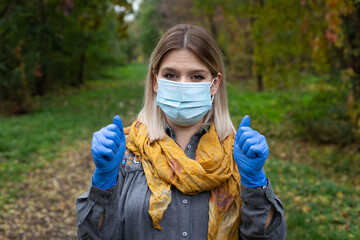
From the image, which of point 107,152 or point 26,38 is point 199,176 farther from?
point 26,38

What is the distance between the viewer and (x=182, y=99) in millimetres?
1946

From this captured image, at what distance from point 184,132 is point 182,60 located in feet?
1.40

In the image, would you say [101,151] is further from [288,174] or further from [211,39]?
[288,174]

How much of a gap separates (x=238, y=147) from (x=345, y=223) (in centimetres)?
342

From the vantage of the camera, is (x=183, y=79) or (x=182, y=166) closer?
(x=182, y=166)

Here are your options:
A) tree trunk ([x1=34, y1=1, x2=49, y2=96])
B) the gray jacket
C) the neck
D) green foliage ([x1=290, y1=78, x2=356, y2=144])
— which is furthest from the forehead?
tree trunk ([x1=34, y1=1, x2=49, y2=96])

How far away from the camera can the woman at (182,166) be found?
5.11ft

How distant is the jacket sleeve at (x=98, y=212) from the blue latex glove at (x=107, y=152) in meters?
0.04

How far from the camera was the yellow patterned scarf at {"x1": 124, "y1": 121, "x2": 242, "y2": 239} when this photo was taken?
1.68 meters

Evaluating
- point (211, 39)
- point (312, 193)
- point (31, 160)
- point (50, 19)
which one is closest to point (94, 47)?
point (50, 19)

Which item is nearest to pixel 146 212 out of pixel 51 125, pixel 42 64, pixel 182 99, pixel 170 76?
pixel 182 99

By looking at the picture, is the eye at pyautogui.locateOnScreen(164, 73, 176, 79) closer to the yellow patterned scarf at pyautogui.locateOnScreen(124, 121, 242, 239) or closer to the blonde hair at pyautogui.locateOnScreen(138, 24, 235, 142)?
the blonde hair at pyautogui.locateOnScreen(138, 24, 235, 142)

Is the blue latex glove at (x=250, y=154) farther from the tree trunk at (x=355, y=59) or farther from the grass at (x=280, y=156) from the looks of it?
the tree trunk at (x=355, y=59)

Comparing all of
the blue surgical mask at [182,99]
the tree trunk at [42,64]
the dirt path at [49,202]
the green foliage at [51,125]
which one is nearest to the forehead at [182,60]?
the blue surgical mask at [182,99]
